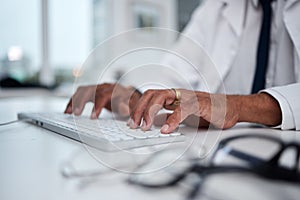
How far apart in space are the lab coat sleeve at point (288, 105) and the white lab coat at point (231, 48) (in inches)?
8.6

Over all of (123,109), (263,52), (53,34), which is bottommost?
(123,109)

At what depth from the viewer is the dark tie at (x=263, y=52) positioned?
103 centimetres

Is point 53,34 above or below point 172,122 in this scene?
above

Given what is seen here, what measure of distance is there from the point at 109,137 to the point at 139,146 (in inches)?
1.8

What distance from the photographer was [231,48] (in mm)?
1118

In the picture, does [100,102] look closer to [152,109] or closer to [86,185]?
[152,109]

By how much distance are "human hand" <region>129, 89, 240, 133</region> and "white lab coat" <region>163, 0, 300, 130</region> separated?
0.24 m

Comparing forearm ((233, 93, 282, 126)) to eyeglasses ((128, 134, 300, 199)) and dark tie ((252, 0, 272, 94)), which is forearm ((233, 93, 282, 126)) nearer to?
eyeglasses ((128, 134, 300, 199))

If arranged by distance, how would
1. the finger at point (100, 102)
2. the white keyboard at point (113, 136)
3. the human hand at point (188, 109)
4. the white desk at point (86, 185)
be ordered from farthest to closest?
1. the finger at point (100, 102)
2. the human hand at point (188, 109)
3. the white keyboard at point (113, 136)
4. the white desk at point (86, 185)

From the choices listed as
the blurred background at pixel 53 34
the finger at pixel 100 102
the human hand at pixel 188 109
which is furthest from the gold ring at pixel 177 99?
the blurred background at pixel 53 34

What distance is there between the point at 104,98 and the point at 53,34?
7.36ft

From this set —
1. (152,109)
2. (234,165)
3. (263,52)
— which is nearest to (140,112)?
(152,109)

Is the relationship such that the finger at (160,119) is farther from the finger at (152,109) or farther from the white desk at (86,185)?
the white desk at (86,185)

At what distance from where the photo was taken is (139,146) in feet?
1.46
